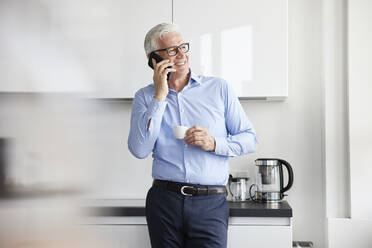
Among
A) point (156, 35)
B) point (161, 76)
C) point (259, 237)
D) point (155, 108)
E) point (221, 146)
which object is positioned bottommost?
point (259, 237)

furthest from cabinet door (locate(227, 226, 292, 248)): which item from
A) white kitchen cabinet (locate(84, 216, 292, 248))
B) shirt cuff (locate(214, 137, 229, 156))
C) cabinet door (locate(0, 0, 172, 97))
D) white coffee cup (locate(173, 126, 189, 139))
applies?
cabinet door (locate(0, 0, 172, 97))

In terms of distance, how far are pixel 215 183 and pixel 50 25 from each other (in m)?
1.42

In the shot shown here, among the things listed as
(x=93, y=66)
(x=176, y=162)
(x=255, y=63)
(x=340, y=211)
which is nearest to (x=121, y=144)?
(x=255, y=63)

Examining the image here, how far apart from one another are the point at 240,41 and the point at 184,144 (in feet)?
2.87

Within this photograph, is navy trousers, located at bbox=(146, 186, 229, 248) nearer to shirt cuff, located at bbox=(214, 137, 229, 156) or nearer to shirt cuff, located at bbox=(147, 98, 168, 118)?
shirt cuff, located at bbox=(214, 137, 229, 156)

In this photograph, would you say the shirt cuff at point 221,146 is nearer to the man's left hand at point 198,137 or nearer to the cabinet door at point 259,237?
the man's left hand at point 198,137

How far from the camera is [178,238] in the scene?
4.95 feet

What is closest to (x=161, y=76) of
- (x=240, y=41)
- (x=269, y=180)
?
(x=240, y=41)

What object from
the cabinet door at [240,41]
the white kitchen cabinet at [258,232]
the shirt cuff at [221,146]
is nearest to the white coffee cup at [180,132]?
the shirt cuff at [221,146]

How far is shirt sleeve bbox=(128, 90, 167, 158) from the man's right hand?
25 millimetres

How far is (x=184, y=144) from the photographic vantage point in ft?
5.05

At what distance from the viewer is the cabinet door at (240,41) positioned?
2.20 meters

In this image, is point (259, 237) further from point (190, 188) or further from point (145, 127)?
point (145, 127)

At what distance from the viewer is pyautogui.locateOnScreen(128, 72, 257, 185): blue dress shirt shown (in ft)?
4.95
